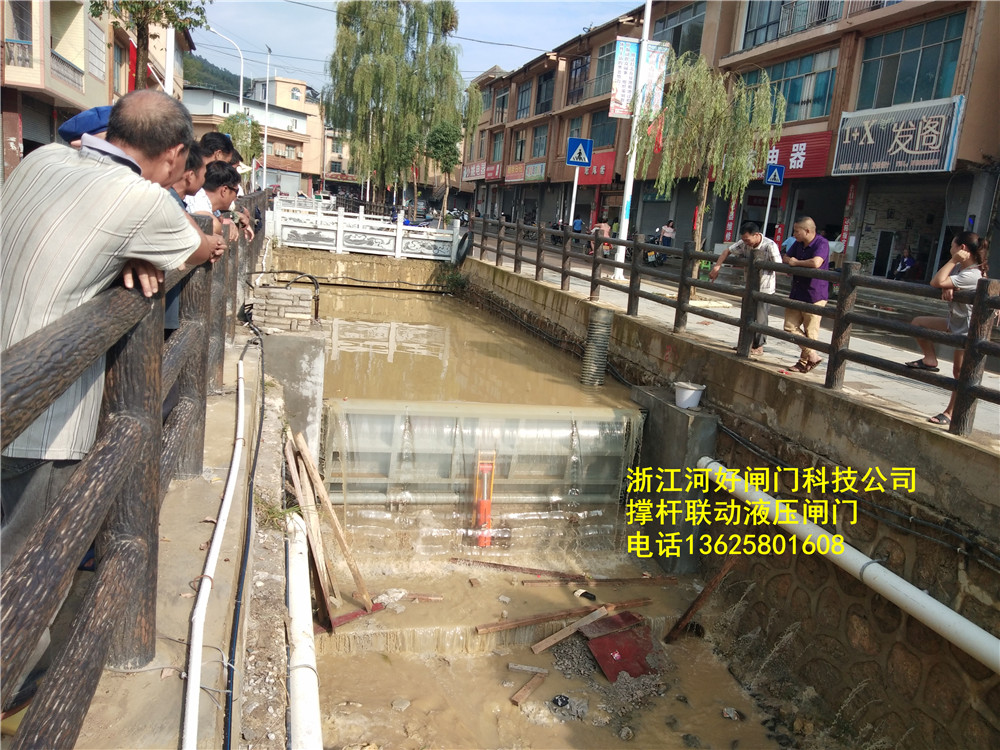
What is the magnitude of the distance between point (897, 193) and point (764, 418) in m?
15.0

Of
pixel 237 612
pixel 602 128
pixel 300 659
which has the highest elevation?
pixel 602 128

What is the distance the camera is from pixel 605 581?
6668mm

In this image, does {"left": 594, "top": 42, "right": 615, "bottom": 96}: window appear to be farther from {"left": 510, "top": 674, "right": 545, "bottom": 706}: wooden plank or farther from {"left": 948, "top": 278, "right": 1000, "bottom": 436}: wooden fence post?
{"left": 510, "top": 674, "right": 545, "bottom": 706}: wooden plank

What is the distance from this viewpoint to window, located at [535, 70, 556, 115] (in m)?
35.3

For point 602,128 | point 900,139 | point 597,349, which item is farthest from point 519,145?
point 597,349

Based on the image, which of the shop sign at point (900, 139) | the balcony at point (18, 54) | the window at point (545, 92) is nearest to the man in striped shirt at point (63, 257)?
the shop sign at point (900, 139)

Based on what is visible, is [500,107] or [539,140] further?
[500,107]

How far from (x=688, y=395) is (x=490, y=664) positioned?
3078 mm

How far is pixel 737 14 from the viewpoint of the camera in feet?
74.3

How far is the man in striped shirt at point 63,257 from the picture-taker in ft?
5.02

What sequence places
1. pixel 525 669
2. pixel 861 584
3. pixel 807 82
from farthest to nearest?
pixel 807 82
pixel 525 669
pixel 861 584

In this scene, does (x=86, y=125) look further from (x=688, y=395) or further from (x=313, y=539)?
(x=688, y=395)

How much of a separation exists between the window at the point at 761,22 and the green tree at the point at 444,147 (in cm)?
959

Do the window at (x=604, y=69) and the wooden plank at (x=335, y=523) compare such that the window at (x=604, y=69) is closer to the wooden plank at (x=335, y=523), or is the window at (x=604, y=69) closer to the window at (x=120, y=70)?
the window at (x=120, y=70)
